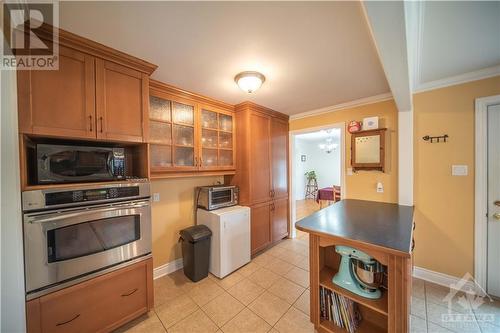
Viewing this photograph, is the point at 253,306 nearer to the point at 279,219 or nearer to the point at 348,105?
the point at 279,219

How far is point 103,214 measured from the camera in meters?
1.46

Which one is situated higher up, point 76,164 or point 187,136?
point 187,136

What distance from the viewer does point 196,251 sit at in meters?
2.29

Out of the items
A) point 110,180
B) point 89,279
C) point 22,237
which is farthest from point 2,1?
point 89,279

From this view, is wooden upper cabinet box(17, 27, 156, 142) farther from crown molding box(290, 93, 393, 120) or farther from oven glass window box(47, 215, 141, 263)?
crown molding box(290, 93, 393, 120)

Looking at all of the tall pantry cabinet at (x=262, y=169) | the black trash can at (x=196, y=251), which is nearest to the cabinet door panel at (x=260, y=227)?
the tall pantry cabinet at (x=262, y=169)

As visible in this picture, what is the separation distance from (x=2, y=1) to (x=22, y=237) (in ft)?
4.41

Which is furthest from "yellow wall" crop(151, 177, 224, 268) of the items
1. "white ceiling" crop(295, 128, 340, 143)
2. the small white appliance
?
"white ceiling" crop(295, 128, 340, 143)

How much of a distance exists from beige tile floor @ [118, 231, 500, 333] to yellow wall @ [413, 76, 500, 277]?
38 cm

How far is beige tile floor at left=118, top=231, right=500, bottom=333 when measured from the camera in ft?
5.39

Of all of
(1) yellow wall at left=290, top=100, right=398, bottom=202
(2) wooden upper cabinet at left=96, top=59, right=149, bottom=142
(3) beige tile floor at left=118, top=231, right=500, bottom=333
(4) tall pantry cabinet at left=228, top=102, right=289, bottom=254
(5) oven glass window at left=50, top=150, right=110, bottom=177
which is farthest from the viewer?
(4) tall pantry cabinet at left=228, top=102, right=289, bottom=254

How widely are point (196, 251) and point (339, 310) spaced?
5.22 ft

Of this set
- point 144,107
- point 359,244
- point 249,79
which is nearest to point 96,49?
point 144,107

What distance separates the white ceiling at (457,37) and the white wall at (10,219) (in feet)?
8.42
